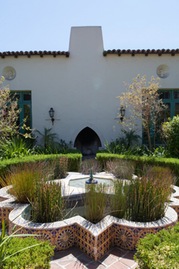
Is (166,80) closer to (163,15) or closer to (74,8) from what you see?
(163,15)

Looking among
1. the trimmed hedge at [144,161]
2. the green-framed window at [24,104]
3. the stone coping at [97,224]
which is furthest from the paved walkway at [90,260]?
the green-framed window at [24,104]

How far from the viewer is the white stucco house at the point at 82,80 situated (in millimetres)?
9859

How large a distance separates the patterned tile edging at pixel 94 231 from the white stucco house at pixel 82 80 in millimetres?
6756

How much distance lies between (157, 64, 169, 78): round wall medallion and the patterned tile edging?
7.98m

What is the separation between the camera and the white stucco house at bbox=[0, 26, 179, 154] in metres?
9.86

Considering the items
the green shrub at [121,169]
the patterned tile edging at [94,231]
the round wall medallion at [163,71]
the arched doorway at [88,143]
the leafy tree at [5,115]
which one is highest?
the round wall medallion at [163,71]

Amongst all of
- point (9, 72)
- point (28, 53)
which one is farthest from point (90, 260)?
point (9, 72)

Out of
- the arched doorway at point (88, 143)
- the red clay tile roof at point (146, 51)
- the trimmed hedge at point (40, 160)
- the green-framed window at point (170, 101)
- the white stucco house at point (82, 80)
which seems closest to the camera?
the trimmed hedge at point (40, 160)

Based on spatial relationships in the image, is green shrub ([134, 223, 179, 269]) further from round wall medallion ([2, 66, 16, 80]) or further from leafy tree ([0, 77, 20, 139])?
round wall medallion ([2, 66, 16, 80])

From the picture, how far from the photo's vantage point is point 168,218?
3.60 metres

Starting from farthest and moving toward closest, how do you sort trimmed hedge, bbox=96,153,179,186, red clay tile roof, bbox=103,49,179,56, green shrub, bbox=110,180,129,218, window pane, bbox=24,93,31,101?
window pane, bbox=24,93,31,101
red clay tile roof, bbox=103,49,179,56
trimmed hedge, bbox=96,153,179,186
green shrub, bbox=110,180,129,218

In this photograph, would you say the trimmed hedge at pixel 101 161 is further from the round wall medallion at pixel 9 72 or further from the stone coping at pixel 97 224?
the round wall medallion at pixel 9 72

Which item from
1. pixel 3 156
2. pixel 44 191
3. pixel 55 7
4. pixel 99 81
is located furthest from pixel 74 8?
pixel 44 191

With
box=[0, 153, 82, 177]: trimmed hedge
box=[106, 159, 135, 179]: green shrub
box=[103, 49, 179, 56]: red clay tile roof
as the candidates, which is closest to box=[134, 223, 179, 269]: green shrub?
box=[106, 159, 135, 179]: green shrub
